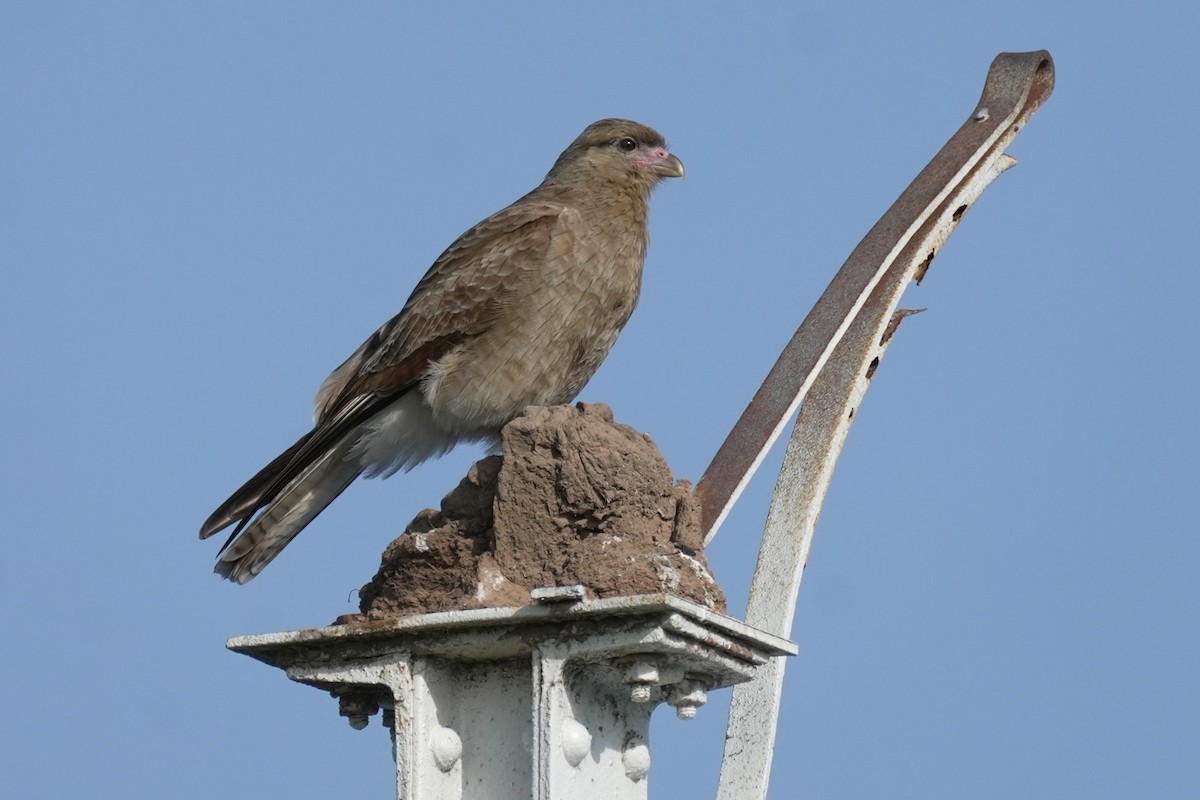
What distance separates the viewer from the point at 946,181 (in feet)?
23.5

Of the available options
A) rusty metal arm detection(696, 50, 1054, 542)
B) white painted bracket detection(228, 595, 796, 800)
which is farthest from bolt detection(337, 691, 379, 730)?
rusty metal arm detection(696, 50, 1054, 542)

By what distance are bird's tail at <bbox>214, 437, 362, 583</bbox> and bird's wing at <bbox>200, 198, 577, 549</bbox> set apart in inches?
2.1

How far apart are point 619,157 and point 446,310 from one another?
141cm

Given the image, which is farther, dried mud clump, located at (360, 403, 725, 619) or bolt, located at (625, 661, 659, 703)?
dried mud clump, located at (360, 403, 725, 619)

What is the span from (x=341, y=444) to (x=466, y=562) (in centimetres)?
222

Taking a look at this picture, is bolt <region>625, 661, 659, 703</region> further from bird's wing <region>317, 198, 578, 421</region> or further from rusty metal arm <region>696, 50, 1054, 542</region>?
bird's wing <region>317, 198, 578, 421</region>

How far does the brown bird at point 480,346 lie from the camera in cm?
825

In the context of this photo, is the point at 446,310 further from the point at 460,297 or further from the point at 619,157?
the point at 619,157

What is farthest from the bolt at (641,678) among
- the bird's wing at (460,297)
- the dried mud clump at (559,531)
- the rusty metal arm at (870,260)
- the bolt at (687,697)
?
the bird's wing at (460,297)

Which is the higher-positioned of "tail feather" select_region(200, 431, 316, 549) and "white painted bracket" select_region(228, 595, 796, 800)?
"tail feather" select_region(200, 431, 316, 549)

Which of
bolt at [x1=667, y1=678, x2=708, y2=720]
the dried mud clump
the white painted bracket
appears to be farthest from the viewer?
the dried mud clump

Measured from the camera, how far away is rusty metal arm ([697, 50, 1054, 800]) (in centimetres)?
640

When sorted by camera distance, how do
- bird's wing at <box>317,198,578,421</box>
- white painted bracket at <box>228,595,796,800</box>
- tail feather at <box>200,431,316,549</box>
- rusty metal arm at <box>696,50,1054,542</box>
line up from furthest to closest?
bird's wing at <box>317,198,578,421</box> < tail feather at <box>200,431,316,549</box> < rusty metal arm at <box>696,50,1054,542</box> < white painted bracket at <box>228,595,796,800</box>

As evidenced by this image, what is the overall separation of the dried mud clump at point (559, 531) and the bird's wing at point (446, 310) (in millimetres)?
1959
